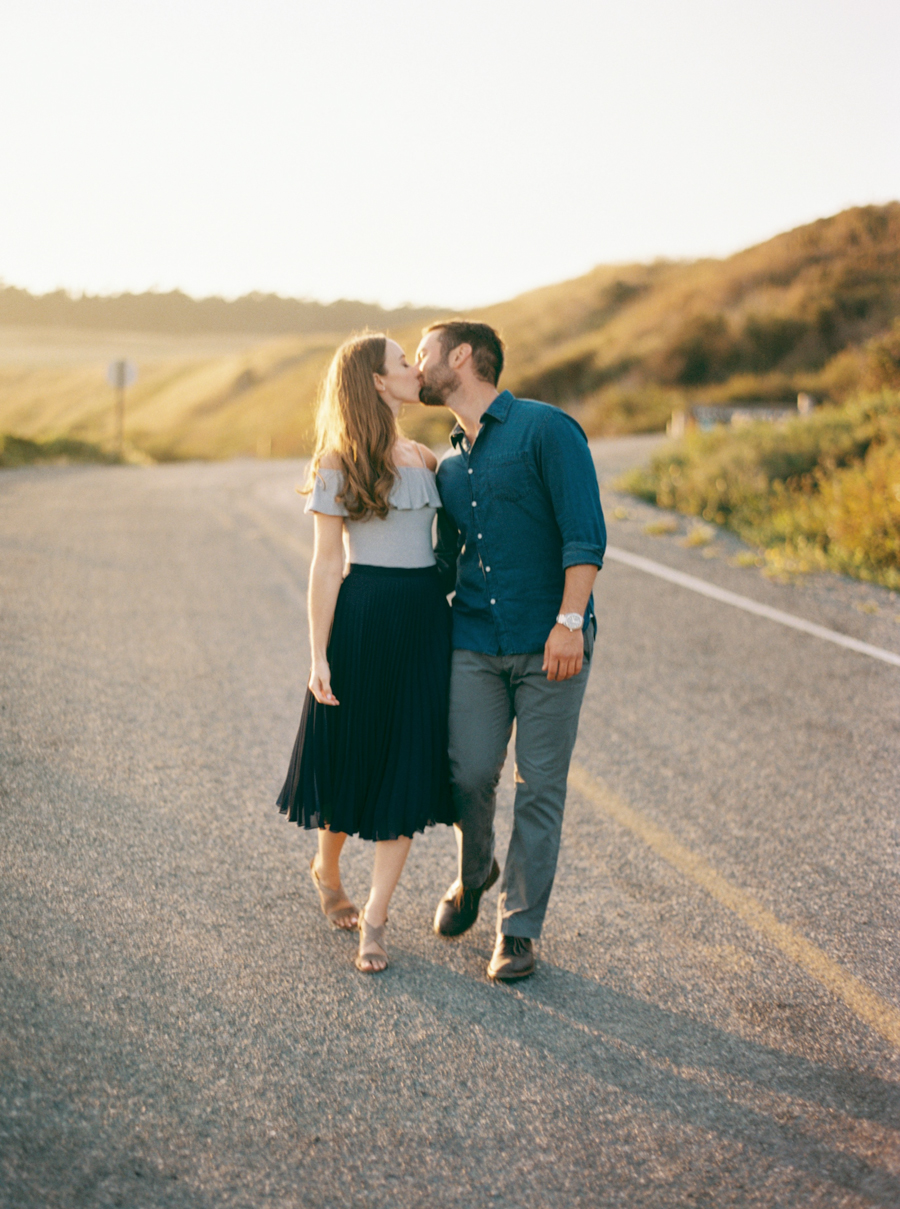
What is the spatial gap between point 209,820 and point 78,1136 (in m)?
1.83

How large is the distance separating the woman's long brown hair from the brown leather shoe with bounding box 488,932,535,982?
1432mm

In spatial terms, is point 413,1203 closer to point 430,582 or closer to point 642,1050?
point 642,1050

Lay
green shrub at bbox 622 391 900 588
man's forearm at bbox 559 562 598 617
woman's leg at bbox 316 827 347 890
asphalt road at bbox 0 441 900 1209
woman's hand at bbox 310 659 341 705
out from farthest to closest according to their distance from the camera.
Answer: green shrub at bbox 622 391 900 588
woman's leg at bbox 316 827 347 890
woman's hand at bbox 310 659 341 705
man's forearm at bbox 559 562 598 617
asphalt road at bbox 0 441 900 1209

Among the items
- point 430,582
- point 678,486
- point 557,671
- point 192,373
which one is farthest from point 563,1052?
point 192,373

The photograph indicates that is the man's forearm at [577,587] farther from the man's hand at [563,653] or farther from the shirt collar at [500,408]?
the shirt collar at [500,408]

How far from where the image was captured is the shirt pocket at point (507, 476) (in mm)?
3164

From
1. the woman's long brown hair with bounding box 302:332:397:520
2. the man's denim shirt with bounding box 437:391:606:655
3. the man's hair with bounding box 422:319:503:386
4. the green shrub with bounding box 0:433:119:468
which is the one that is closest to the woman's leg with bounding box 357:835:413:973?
the man's denim shirt with bounding box 437:391:606:655

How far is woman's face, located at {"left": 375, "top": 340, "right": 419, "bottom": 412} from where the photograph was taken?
318 centimetres

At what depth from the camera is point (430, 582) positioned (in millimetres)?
3264

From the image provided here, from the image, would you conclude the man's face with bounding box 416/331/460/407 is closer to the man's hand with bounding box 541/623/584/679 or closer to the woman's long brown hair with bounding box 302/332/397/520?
the woman's long brown hair with bounding box 302/332/397/520

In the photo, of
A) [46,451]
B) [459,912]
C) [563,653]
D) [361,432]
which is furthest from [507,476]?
[46,451]

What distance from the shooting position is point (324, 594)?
10.4ft

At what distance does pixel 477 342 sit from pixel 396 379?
0.31 metres

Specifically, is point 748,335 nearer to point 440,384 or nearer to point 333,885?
point 440,384
